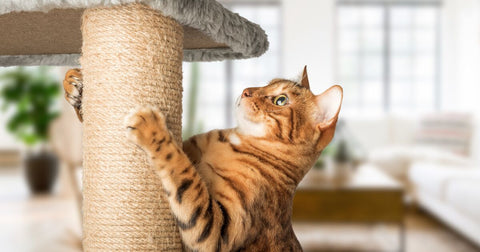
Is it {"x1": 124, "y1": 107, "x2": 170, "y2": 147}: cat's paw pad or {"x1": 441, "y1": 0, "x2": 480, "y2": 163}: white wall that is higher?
{"x1": 441, "y1": 0, "x2": 480, "y2": 163}: white wall

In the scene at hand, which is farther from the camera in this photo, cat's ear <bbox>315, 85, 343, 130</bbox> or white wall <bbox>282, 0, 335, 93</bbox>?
white wall <bbox>282, 0, 335, 93</bbox>

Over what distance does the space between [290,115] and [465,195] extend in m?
2.44

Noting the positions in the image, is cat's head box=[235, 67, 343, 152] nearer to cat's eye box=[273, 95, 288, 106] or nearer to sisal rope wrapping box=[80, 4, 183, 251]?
cat's eye box=[273, 95, 288, 106]

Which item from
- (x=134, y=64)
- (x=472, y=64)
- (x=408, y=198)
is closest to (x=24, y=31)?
(x=134, y=64)

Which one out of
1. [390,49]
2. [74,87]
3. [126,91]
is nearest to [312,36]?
[390,49]

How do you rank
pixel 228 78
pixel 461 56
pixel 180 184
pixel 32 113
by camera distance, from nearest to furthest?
pixel 180 184 → pixel 32 113 → pixel 461 56 → pixel 228 78

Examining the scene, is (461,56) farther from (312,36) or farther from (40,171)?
(40,171)

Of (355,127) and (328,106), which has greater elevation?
(328,106)

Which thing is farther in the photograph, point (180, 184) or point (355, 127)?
point (355, 127)

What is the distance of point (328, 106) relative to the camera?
0.77 metres

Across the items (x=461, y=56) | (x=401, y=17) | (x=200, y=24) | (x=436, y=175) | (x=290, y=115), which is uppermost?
(x=401, y=17)

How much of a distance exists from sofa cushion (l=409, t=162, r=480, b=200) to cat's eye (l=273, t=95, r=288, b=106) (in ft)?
8.93

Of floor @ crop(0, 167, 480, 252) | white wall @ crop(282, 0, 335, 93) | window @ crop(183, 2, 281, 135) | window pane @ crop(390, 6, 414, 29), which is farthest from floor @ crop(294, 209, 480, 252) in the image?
window pane @ crop(390, 6, 414, 29)

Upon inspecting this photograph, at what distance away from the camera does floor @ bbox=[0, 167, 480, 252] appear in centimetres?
293
